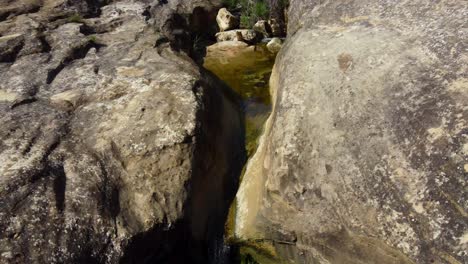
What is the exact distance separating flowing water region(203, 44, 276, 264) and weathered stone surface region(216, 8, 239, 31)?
91 cm

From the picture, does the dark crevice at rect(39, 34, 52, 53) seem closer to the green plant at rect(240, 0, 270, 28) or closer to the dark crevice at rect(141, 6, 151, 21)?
the dark crevice at rect(141, 6, 151, 21)

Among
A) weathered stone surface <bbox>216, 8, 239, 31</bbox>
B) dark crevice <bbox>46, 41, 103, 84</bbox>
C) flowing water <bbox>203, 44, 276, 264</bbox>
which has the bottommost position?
flowing water <bbox>203, 44, 276, 264</bbox>

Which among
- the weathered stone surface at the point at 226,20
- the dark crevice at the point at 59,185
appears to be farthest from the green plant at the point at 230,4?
the dark crevice at the point at 59,185

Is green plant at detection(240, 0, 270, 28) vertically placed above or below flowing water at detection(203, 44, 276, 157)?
above

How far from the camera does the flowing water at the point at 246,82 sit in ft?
15.0

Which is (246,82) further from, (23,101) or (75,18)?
(23,101)

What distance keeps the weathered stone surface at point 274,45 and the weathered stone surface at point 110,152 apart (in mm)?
3703

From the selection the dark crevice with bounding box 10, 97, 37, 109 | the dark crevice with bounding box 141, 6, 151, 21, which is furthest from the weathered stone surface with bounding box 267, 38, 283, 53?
the dark crevice with bounding box 10, 97, 37, 109

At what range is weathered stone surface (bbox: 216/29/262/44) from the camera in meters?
10.2

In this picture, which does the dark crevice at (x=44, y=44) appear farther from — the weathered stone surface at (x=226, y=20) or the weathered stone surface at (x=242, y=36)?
the weathered stone surface at (x=226, y=20)

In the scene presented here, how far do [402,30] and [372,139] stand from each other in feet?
4.50

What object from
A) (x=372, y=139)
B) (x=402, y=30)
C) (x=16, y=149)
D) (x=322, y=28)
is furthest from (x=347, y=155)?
(x=16, y=149)

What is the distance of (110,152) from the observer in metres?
4.27

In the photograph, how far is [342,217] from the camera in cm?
386
